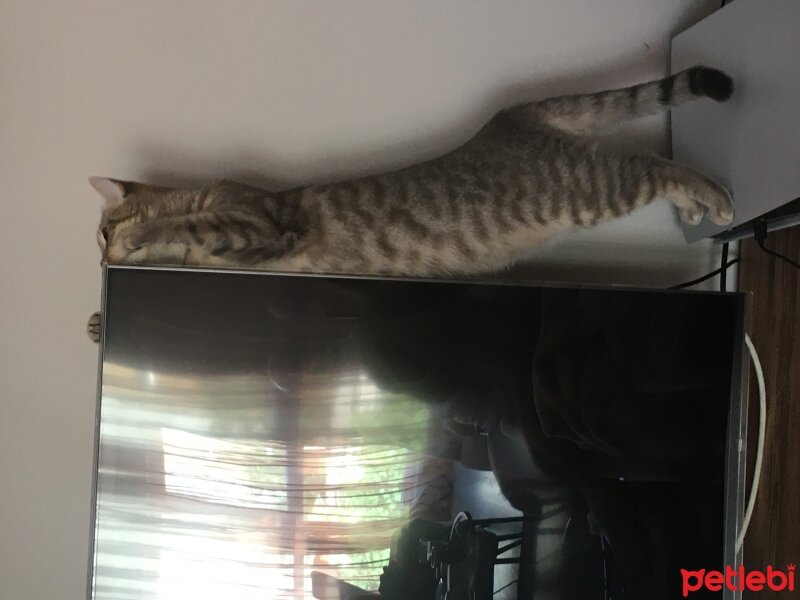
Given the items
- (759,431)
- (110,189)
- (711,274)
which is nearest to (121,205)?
(110,189)

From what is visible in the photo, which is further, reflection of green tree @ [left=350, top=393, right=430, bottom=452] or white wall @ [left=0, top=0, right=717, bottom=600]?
white wall @ [left=0, top=0, right=717, bottom=600]

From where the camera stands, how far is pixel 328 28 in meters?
1.20

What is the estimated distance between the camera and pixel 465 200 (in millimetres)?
1139

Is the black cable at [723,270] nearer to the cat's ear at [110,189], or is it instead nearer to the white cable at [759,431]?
the white cable at [759,431]

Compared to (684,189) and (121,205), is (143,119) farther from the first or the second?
(684,189)

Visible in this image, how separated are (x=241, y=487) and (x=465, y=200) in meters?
0.64

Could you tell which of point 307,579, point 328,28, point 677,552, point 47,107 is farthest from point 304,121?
point 677,552

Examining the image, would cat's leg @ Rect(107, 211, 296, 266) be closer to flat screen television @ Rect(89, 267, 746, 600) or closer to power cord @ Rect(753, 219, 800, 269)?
flat screen television @ Rect(89, 267, 746, 600)

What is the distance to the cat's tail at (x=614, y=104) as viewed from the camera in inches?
44.2

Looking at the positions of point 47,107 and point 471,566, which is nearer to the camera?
point 471,566

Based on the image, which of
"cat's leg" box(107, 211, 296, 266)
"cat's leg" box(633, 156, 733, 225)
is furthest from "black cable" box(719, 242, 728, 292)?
"cat's leg" box(107, 211, 296, 266)

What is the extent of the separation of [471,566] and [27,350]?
909mm

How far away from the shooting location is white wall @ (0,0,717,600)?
1164 mm

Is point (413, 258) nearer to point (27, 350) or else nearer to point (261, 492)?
point (261, 492)
